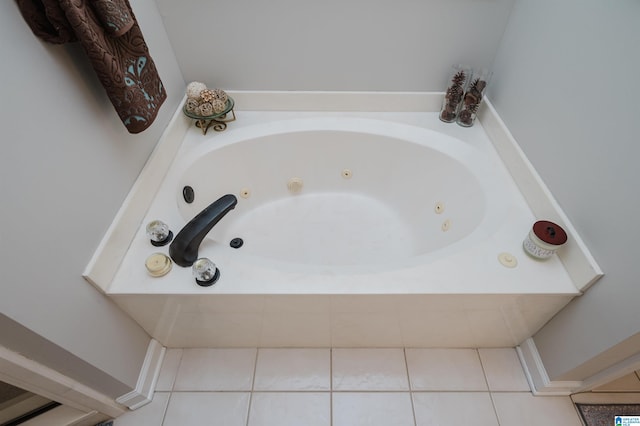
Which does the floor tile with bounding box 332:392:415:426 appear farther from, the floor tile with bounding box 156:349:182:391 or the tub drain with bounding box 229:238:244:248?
the tub drain with bounding box 229:238:244:248

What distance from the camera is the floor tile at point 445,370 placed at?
3.75ft

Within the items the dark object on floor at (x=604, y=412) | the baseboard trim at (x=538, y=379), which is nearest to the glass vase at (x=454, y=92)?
the baseboard trim at (x=538, y=379)

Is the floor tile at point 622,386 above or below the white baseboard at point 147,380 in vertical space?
below

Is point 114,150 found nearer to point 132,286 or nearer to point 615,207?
point 132,286

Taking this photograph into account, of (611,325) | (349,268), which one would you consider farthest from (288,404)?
(611,325)

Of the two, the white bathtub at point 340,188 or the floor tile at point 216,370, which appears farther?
the white bathtub at point 340,188

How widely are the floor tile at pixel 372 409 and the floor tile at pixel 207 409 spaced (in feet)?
1.07

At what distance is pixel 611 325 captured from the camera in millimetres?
797

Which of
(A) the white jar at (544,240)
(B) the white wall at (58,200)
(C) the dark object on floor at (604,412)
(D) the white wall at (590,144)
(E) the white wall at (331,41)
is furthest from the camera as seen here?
(E) the white wall at (331,41)

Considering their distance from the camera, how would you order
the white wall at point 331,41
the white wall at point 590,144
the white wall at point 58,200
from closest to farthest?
the white wall at point 58,200 < the white wall at point 590,144 < the white wall at point 331,41

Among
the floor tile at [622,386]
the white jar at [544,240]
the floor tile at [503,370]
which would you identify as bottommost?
the floor tile at [622,386]

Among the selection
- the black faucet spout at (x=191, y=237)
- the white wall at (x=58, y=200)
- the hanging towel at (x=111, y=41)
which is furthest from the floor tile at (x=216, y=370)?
the hanging towel at (x=111, y=41)

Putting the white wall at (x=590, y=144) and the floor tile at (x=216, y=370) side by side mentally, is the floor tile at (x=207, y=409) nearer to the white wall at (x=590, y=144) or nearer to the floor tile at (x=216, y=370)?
the floor tile at (x=216, y=370)

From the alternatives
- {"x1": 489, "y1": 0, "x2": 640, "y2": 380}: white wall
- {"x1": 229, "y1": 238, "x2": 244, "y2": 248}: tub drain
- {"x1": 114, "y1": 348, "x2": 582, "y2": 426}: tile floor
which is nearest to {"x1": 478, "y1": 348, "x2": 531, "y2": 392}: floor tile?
{"x1": 114, "y1": 348, "x2": 582, "y2": 426}: tile floor
